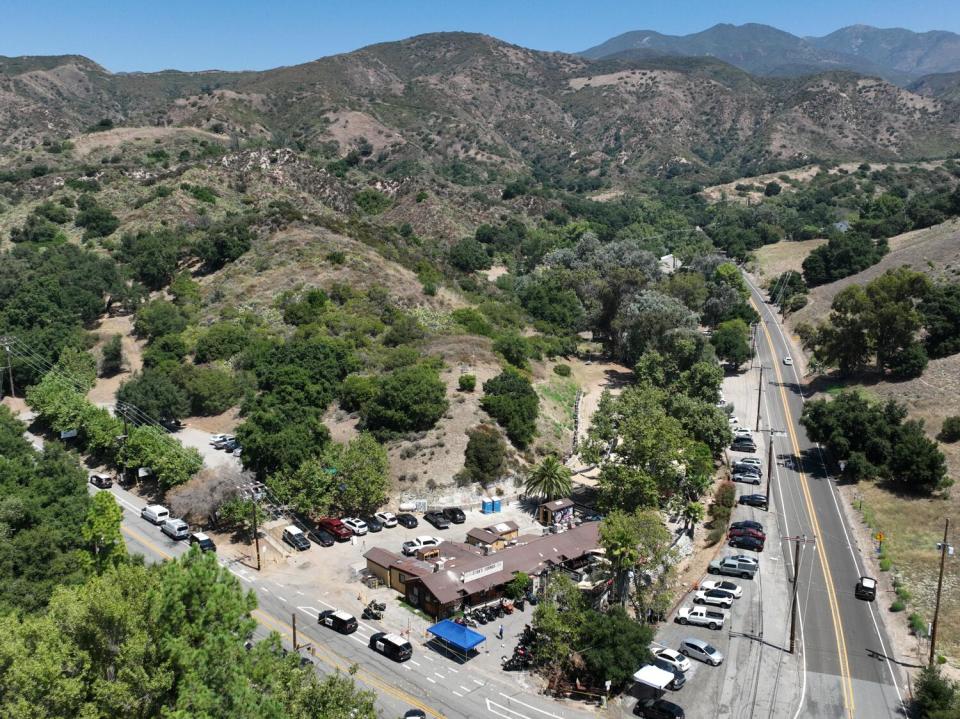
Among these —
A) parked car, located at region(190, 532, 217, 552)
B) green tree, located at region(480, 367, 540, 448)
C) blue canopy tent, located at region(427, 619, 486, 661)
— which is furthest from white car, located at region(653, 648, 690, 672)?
parked car, located at region(190, 532, 217, 552)

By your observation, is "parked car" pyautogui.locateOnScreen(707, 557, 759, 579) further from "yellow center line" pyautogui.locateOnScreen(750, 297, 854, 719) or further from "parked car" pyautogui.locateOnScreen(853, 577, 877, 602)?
"parked car" pyautogui.locateOnScreen(853, 577, 877, 602)

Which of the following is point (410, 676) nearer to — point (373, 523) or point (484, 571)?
point (484, 571)

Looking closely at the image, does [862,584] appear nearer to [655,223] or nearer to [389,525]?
[389,525]

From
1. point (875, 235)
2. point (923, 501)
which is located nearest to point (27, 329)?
point (923, 501)

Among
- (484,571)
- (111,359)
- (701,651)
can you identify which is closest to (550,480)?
(484,571)

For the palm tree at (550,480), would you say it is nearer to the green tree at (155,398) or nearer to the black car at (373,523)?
the black car at (373,523)

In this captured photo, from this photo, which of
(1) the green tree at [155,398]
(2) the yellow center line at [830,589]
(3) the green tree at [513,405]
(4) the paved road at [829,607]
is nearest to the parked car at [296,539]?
(3) the green tree at [513,405]
